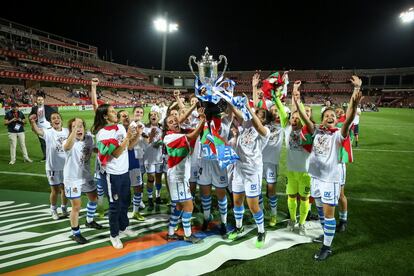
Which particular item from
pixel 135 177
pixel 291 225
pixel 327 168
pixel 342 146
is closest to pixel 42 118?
pixel 135 177

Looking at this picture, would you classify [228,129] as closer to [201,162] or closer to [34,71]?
[201,162]

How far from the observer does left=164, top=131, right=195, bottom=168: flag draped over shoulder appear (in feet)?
13.1

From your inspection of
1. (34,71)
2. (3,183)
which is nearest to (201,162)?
(3,183)

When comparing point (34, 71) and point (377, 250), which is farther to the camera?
point (34, 71)

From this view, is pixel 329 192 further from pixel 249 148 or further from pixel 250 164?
pixel 249 148

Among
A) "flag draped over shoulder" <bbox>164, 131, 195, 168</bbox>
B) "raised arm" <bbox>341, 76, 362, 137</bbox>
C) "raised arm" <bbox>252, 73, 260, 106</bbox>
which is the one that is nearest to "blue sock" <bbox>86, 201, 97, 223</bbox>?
"flag draped over shoulder" <bbox>164, 131, 195, 168</bbox>

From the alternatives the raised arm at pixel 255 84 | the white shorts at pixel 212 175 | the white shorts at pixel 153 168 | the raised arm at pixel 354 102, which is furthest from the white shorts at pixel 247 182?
the white shorts at pixel 153 168

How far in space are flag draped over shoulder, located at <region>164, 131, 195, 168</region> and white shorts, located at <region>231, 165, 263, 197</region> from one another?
824mm

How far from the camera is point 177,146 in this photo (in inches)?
159

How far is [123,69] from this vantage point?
A: 75375 millimetres

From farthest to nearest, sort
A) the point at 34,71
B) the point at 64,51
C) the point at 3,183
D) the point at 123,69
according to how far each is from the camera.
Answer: the point at 123,69 → the point at 64,51 → the point at 34,71 → the point at 3,183

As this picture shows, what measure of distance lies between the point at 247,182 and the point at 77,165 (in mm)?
2708

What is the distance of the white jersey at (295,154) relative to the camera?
4.66 metres

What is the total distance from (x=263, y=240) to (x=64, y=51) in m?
74.7
